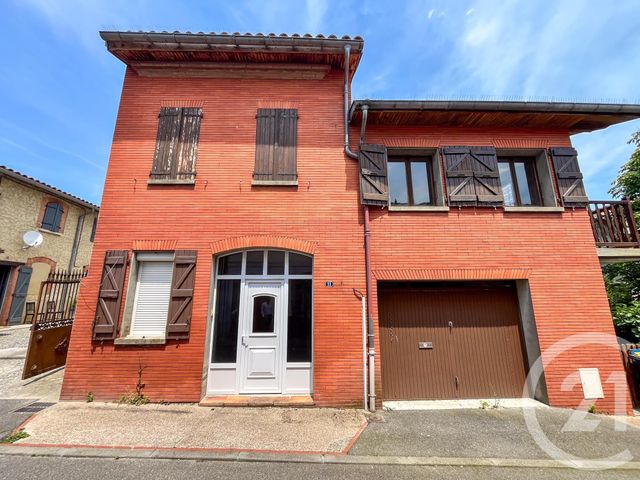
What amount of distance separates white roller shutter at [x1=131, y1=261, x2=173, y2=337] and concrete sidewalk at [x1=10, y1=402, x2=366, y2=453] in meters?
1.38

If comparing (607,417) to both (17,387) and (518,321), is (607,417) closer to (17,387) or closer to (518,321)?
(518,321)

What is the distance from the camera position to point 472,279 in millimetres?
5762

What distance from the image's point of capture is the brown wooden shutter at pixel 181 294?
5.37 meters

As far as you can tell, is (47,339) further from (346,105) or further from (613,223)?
(613,223)

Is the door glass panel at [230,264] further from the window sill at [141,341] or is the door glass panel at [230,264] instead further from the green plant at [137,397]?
the green plant at [137,397]

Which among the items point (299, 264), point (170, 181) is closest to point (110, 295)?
point (170, 181)

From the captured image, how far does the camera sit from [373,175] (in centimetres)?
617

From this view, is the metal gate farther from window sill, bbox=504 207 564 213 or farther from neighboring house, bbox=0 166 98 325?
window sill, bbox=504 207 564 213

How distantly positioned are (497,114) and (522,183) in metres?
1.83

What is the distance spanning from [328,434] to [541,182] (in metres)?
7.27

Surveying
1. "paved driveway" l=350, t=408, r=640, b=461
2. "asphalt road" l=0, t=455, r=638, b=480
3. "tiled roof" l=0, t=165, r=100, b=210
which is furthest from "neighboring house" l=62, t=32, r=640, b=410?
"tiled roof" l=0, t=165, r=100, b=210

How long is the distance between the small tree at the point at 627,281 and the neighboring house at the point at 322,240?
1.63m

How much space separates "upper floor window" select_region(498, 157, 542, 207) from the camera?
6613mm

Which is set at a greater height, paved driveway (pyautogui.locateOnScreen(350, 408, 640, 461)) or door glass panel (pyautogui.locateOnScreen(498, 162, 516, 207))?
door glass panel (pyautogui.locateOnScreen(498, 162, 516, 207))
